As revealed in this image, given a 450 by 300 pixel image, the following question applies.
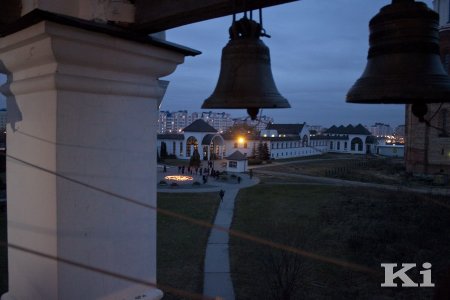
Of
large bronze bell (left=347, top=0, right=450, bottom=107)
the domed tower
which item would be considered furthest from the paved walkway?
the domed tower

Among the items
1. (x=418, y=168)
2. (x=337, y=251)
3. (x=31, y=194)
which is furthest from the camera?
(x=418, y=168)

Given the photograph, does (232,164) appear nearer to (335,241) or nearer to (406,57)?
(335,241)

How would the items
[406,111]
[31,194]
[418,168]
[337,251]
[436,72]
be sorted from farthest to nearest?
[406,111], [418,168], [337,251], [436,72], [31,194]

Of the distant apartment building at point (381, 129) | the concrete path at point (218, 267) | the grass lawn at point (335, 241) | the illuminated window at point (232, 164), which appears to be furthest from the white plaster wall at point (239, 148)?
the distant apartment building at point (381, 129)

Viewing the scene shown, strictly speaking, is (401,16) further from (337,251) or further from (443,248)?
(443,248)

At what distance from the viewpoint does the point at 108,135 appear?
1.98 meters

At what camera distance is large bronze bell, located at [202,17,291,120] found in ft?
8.67

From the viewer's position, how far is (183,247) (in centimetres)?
1316

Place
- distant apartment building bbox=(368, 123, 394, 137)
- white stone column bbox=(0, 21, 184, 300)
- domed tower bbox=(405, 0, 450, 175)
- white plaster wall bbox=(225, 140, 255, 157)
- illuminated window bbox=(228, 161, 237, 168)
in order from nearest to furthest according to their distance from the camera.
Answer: white stone column bbox=(0, 21, 184, 300), domed tower bbox=(405, 0, 450, 175), illuminated window bbox=(228, 161, 237, 168), white plaster wall bbox=(225, 140, 255, 157), distant apartment building bbox=(368, 123, 394, 137)

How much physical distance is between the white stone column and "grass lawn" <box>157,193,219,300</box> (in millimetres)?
8011

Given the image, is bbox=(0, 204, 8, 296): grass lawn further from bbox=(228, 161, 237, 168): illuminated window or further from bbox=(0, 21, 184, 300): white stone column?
bbox=(228, 161, 237, 168): illuminated window

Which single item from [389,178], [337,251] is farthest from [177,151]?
[337,251]

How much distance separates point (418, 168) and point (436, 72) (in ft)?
118

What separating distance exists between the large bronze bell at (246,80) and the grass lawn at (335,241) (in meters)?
4.24
